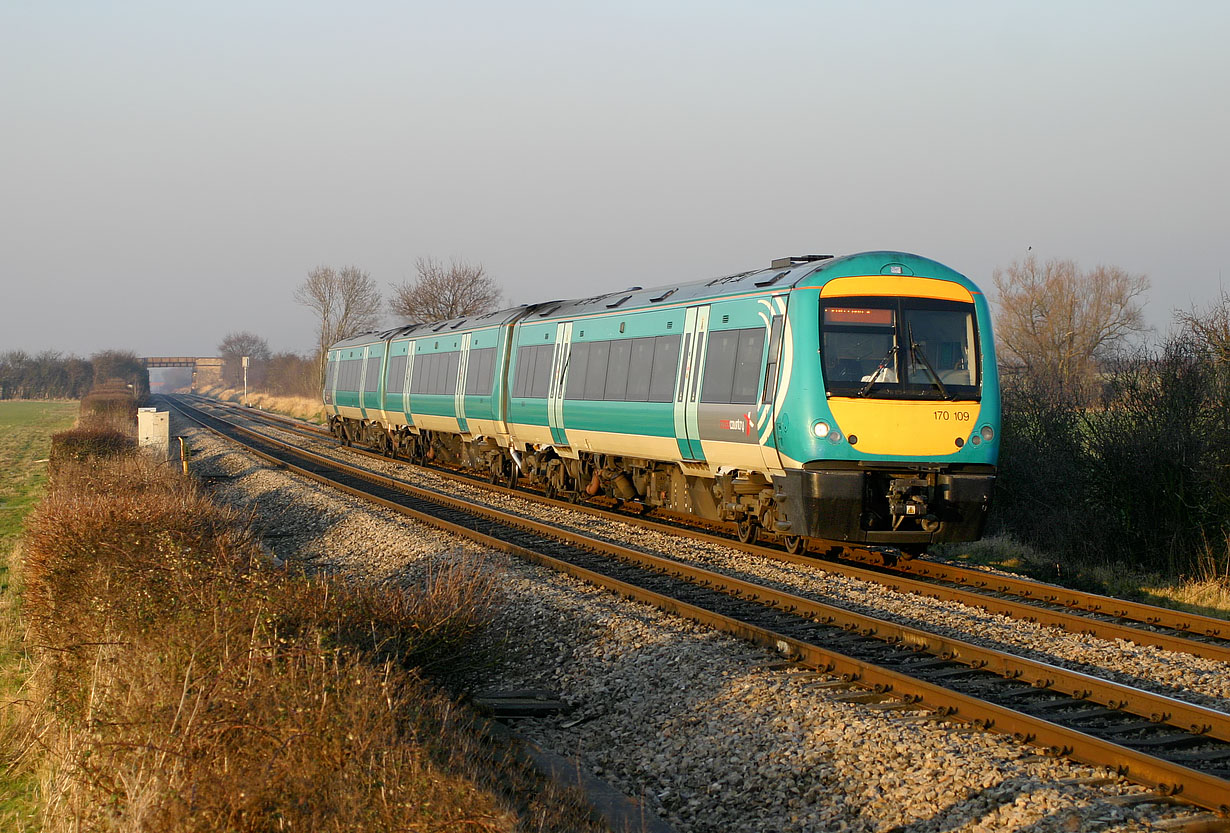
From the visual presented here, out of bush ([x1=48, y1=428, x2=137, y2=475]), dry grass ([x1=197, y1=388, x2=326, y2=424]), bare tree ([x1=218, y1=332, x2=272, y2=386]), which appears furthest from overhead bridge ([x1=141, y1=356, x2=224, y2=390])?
bush ([x1=48, y1=428, x2=137, y2=475])

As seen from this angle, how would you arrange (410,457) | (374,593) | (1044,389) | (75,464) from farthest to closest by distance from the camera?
(410,457) → (75,464) → (1044,389) → (374,593)

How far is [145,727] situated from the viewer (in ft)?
16.8

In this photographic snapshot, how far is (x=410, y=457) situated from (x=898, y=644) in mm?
22138

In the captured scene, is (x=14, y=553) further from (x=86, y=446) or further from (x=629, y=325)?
(x=629, y=325)

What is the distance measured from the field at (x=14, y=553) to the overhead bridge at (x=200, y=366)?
348 feet

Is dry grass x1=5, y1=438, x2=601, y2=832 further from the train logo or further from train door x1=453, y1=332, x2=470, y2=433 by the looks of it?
train door x1=453, y1=332, x2=470, y2=433

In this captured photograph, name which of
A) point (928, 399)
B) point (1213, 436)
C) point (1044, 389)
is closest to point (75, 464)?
point (928, 399)

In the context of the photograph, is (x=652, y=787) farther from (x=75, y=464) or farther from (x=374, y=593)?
(x=75, y=464)

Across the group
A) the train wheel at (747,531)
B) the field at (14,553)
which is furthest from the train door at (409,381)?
the train wheel at (747,531)

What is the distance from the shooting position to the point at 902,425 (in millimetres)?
10773

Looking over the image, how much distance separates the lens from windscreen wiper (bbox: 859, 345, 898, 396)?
10758 mm

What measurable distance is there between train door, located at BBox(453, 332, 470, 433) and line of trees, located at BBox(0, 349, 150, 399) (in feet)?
278

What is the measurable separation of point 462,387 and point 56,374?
310ft

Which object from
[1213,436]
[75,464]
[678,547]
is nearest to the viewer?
[1213,436]
